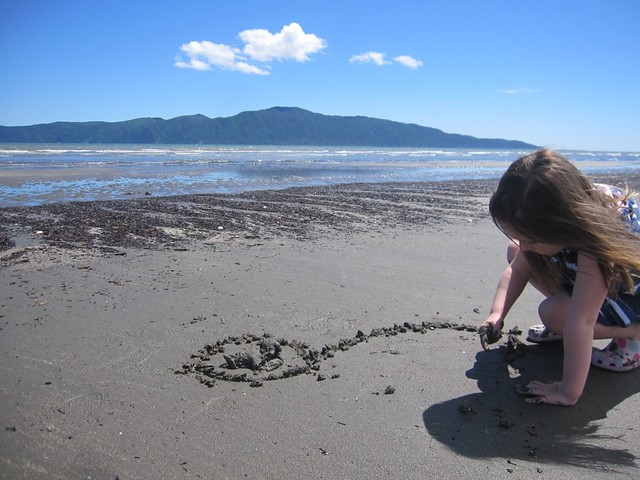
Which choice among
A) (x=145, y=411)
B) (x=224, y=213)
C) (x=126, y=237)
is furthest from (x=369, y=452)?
(x=224, y=213)

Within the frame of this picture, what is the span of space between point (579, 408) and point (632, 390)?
16.1 inches

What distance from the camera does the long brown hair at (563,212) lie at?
200 cm

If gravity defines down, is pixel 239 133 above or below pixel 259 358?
above

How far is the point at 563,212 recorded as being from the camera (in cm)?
201

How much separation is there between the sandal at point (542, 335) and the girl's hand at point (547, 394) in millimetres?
649

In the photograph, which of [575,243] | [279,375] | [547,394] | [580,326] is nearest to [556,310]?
[580,326]

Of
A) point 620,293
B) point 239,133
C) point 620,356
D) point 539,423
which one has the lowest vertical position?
point 539,423

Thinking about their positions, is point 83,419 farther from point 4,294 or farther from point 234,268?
point 234,268

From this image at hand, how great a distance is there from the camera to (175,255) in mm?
5277

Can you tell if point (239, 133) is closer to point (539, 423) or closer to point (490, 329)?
point (490, 329)

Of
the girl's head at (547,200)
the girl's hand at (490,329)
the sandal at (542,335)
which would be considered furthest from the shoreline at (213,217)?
the girl's head at (547,200)

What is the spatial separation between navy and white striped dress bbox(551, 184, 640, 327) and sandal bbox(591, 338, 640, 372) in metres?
0.22

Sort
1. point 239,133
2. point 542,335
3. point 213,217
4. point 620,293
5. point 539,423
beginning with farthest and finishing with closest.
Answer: point 239,133 → point 213,217 → point 542,335 → point 620,293 → point 539,423

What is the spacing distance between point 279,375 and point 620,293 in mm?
1847
